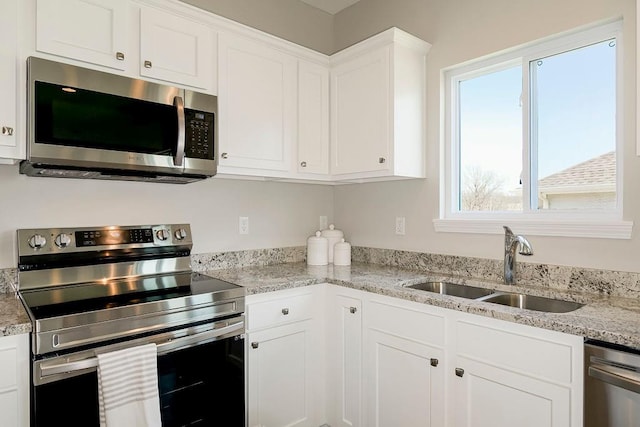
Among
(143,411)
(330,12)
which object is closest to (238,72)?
(330,12)

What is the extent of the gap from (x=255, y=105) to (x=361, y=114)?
62 centimetres

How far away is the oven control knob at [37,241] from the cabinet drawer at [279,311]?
94 centimetres

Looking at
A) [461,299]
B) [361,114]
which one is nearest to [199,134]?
[361,114]

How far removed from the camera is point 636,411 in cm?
120

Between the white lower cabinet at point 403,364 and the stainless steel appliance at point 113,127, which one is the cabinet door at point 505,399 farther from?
the stainless steel appliance at point 113,127

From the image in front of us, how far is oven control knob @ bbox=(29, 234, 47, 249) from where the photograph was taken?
179 centimetres

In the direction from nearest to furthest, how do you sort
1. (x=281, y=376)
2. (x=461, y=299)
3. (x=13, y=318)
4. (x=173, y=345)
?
(x=13, y=318) → (x=173, y=345) → (x=461, y=299) → (x=281, y=376)

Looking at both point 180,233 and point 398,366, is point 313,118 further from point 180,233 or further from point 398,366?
point 398,366

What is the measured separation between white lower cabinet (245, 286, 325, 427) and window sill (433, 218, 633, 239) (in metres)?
0.84

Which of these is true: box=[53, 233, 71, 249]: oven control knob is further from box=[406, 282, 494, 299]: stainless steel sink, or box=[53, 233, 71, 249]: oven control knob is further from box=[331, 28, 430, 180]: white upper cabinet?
box=[406, 282, 494, 299]: stainless steel sink

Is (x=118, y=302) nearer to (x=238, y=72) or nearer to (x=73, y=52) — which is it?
(x=73, y=52)

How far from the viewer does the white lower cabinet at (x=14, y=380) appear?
130 centimetres

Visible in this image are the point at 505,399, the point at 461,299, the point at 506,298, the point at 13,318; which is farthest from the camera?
the point at 506,298

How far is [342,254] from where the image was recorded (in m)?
2.67
